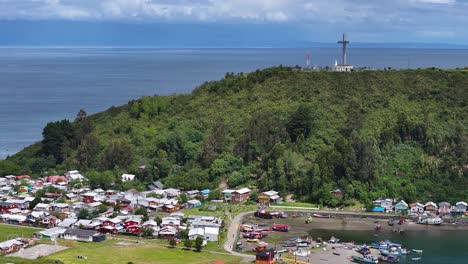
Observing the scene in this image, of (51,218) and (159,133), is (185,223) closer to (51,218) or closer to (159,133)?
(51,218)

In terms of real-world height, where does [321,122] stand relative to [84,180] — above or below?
above

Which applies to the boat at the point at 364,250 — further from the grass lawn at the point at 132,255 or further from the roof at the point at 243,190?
the roof at the point at 243,190

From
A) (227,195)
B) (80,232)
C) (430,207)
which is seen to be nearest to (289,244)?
(227,195)

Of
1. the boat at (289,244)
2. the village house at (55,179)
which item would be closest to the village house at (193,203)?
the boat at (289,244)

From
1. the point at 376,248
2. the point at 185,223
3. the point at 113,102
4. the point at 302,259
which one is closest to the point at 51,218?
the point at 185,223

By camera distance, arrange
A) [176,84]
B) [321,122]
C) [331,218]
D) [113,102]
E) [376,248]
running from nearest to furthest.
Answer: [376,248] < [331,218] < [321,122] < [113,102] < [176,84]

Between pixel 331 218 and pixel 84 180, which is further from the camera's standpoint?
pixel 84 180

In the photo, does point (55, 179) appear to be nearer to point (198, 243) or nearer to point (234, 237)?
point (234, 237)
